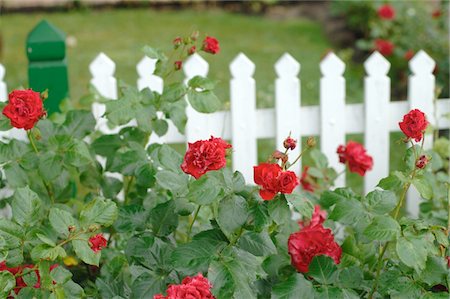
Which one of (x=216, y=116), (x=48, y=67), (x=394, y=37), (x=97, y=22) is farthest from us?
(x=97, y=22)

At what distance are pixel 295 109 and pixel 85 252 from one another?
157 cm

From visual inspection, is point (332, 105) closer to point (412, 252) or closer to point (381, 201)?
point (381, 201)

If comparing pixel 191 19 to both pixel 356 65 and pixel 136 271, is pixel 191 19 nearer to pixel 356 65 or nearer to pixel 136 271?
pixel 356 65

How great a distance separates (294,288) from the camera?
2.19m

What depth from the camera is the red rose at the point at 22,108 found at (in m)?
2.24

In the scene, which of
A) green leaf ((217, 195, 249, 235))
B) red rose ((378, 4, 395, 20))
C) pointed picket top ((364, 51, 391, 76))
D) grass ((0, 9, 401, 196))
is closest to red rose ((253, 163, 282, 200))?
green leaf ((217, 195, 249, 235))

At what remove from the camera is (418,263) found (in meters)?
2.02

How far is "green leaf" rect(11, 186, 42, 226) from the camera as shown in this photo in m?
2.16

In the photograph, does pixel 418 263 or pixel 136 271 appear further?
pixel 136 271

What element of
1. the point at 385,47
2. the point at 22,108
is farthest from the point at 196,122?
the point at 385,47

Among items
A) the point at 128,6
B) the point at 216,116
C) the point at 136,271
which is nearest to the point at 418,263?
the point at 136,271

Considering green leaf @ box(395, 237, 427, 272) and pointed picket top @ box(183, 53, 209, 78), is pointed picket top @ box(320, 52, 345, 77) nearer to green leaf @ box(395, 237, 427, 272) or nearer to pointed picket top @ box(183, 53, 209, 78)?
pointed picket top @ box(183, 53, 209, 78)

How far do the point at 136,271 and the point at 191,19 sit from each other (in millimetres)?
6708

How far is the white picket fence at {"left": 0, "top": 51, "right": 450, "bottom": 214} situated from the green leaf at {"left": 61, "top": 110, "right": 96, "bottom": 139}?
1.85 ft
